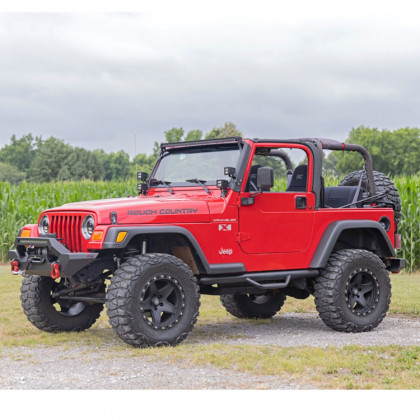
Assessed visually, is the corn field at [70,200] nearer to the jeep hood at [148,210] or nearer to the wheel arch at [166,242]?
the wheel arch at [166,242]

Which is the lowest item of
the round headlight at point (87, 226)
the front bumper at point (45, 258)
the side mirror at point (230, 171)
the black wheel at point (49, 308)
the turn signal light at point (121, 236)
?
the black wheel at point (49, 308)

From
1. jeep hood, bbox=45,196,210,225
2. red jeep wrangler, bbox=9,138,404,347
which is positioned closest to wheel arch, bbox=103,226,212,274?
red jeep wrangler, bbox=9,138,404,347

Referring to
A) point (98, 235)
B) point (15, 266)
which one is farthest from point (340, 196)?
point (15, 266)

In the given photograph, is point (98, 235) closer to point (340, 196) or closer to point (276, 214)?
point (276, 214)

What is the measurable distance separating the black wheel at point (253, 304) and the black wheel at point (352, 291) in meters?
1.27

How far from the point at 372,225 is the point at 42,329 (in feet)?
14.2

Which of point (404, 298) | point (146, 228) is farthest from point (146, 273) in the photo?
point (404, 298)

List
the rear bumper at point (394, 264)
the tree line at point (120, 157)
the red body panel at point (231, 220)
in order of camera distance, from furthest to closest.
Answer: the tree line at point (120, 157)
the rear bumper at point (394, 264)
the red body panel at point (231, 220)

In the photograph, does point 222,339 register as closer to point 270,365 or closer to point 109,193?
point 270,365

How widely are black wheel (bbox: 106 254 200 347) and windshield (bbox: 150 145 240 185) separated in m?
1.39

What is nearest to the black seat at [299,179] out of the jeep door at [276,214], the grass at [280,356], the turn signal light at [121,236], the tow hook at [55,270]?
the jeep door at [276,214]

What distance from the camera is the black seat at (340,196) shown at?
10.5 meters

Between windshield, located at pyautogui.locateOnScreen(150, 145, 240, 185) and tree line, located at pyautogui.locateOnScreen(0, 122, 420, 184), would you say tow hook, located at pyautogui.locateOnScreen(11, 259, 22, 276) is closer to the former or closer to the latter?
windshield, located at pyautogui.locateOnScreen(150, 145, 240, 185)

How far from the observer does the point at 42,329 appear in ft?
30.6
